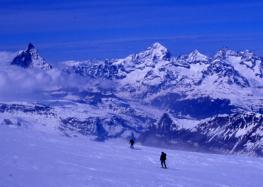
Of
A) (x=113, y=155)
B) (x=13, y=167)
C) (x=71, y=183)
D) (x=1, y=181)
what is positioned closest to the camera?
(x=1, y=181)

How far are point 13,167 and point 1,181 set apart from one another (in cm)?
548

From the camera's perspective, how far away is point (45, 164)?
44500 mm

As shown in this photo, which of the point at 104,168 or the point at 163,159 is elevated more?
the point at 163,159

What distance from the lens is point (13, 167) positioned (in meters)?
41.1

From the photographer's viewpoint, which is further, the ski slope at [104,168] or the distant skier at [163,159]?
the distant skier at [163,159]

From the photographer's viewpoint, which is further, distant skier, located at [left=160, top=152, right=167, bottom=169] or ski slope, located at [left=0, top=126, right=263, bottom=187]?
distant skier, located at [left=160, top=152, right=167, bottom=169]

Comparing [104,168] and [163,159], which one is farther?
[163,159]

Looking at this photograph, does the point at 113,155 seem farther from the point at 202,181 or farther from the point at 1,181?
the point at 1,181

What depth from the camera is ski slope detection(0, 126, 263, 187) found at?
130ft

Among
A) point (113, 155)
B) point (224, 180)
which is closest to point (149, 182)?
point (224, 180)

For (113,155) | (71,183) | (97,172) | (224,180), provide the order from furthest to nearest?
(113,155), (224,180), (97,172), (71,183)

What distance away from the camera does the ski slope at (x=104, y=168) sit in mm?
39594

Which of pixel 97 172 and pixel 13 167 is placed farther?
pixel 97 172

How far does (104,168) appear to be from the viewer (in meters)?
47.0
